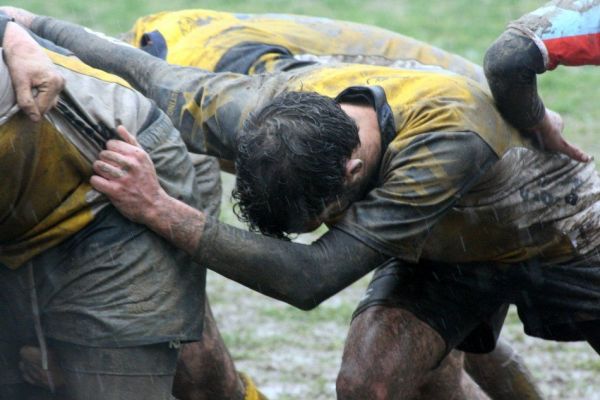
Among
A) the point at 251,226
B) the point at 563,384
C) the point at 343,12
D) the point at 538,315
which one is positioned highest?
the point at 251,226

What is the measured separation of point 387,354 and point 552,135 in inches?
35.5

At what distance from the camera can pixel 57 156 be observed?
3486 mm

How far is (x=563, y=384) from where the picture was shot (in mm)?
5926

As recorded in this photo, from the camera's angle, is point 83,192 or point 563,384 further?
point 563,384

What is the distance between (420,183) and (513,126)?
50 cm

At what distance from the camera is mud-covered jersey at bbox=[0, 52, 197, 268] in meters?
3.39

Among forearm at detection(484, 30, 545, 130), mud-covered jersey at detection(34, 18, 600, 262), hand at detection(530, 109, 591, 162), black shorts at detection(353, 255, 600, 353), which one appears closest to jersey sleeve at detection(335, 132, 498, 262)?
mud-covered jersey at detection(34, 18, 600, 262)

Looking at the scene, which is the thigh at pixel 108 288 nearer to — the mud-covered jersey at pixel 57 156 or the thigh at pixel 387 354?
the mud-covered jersey at pixel 57 156

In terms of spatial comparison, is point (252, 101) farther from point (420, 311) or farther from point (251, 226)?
point (420, 311)

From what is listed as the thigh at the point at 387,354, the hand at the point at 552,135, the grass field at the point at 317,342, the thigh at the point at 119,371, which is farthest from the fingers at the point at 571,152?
the grass field at the point at 317,342

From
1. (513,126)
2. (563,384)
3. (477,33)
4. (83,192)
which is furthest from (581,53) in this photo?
(477,33)

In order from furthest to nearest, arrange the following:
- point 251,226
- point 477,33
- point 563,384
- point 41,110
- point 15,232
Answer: point 477,33
point 563,384
point 251,226
point 15,232
point 41,110

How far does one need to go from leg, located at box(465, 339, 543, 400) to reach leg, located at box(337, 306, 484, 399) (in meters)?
0.81

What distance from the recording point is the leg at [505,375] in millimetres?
5156
